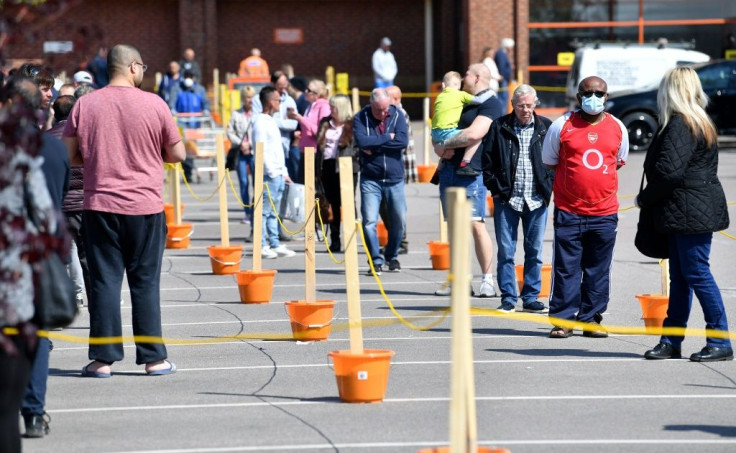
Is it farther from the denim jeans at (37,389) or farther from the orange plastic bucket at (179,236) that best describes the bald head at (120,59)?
the orange plastic bucket at (179,236)

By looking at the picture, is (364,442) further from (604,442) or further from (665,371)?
(665,371)

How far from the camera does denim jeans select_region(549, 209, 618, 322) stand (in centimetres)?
962

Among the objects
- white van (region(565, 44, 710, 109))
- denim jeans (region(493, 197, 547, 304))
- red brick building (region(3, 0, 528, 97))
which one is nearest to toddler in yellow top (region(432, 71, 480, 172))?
denim jeans (region(493, 197, 547, 304))

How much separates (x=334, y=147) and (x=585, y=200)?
574cm

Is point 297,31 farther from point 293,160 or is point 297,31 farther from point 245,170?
point 245,170

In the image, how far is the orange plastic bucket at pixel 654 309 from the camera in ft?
32.2

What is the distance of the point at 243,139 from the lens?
653 inches

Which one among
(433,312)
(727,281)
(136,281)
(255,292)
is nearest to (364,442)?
(136,281)

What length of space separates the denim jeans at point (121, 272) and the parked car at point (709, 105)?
19.0 meters

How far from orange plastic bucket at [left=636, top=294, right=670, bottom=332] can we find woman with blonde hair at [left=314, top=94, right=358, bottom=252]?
532 cm

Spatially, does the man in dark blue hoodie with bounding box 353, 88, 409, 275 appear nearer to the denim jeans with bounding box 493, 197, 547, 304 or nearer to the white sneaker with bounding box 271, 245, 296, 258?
the white sneaker with bounding box 271, 245, 296, 258

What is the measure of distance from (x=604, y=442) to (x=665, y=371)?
196cm

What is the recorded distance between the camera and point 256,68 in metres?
30.4

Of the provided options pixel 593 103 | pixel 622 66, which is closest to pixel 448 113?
pixel 593 103
